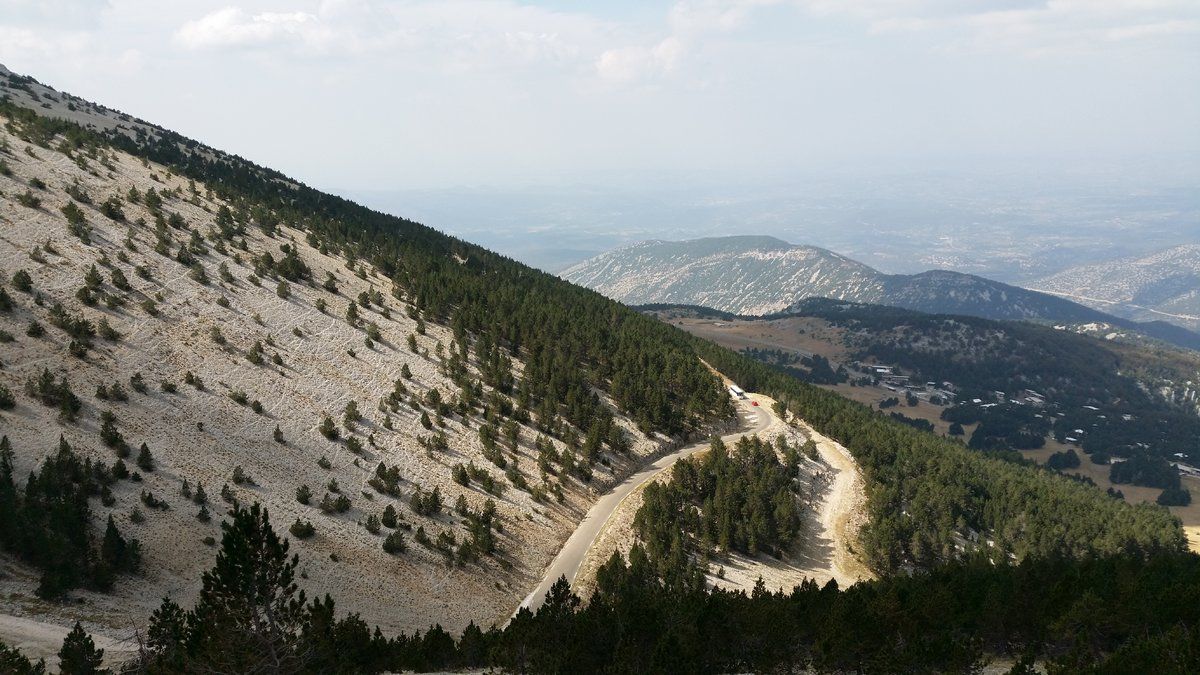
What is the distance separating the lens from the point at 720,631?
88.3 feet

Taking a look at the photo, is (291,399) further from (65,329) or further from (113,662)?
(113,662)

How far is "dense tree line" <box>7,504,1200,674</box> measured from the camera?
18.9 m

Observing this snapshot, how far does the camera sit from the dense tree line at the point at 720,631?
18.9 meters

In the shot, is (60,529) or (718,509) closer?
(60,529)

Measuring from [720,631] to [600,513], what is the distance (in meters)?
27.0

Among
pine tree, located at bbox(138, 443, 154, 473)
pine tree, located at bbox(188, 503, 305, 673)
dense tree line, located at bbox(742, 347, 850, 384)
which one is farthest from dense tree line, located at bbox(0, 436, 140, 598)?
dense tree line, located at bbox(742, 347, 850, 384)

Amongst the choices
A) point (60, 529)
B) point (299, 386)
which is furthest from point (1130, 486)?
point (60, 529)

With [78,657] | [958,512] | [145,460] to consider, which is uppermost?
[145,460]

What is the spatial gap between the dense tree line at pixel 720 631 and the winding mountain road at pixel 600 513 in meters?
11.0

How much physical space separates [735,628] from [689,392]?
1918 inches

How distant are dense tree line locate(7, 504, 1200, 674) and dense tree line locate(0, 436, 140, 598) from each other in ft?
20.4

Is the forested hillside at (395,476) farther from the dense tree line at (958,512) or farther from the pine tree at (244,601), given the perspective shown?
the dense tree line at (958,512)

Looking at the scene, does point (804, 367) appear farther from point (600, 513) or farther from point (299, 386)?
point (299, 386)

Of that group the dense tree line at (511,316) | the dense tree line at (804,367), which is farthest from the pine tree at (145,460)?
the dense tree line at (804,367)
